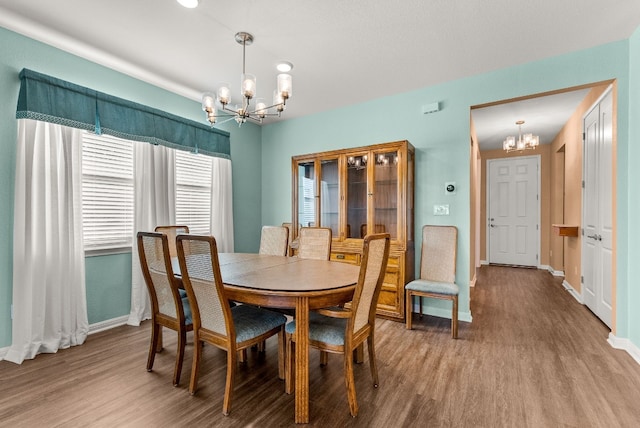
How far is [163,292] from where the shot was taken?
2.22 m

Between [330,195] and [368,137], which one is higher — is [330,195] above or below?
below

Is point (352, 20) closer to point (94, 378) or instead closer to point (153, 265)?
point (153, 265)

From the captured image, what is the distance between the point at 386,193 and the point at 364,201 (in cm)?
28

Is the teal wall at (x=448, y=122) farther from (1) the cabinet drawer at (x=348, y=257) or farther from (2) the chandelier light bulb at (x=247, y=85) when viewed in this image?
(2) the chandelier light bulb at (x=247, y=85)

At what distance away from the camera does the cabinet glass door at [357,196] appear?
3.62 metres

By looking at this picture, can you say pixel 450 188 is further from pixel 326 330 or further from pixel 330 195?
pixel 326 330

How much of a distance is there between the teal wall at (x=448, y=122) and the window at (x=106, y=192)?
2324mm

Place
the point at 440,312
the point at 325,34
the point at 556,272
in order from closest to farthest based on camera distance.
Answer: the point at 325,34 → the point at 440,312 → the point at 556,272

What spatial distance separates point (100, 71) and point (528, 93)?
4.28 m

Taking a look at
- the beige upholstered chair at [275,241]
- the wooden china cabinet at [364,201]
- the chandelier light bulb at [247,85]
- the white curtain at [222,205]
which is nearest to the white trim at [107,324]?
the white curtain at [222,205]

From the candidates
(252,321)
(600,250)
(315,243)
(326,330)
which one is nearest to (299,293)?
(326,330)

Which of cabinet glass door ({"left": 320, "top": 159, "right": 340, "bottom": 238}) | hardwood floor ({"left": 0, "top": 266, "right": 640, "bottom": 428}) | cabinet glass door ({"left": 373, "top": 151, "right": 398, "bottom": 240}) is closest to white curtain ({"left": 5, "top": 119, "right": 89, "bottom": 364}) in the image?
hardwood floor ({"left": 0, "top": 266, "right": 640, "bottom": 428})

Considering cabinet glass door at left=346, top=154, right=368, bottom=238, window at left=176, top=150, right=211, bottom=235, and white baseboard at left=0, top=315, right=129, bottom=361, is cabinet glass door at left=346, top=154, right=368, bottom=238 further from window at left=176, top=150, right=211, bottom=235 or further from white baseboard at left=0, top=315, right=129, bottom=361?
white baseboard at left=0, top=315, right=129, bottom=361

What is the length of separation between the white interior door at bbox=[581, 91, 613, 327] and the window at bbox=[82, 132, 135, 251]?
4880mm
